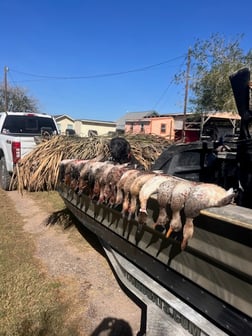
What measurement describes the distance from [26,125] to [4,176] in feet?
6.04

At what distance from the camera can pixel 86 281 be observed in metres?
3.56

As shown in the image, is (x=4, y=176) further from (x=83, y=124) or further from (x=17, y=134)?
(x=83, y=124)

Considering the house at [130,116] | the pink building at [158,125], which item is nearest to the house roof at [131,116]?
the house at [130,116]

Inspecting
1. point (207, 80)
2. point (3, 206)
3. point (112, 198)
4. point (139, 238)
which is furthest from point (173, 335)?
point (207, 80)

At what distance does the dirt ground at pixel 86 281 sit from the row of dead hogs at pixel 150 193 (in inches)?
40.7

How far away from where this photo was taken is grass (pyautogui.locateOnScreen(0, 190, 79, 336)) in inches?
105

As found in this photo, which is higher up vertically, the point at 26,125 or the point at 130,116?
the point at 130,116

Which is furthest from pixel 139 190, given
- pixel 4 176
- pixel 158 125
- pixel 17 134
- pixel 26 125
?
pixel 158 125

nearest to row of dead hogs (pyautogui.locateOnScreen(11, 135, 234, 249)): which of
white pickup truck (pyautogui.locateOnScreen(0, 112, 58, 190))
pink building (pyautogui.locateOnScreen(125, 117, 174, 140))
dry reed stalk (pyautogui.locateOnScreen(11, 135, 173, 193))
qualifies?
dry reed stalk (pyautogui.locateOnScreen(11, 135, 173, 193))

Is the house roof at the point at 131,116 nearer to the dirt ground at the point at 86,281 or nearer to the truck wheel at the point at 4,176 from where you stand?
the truck wheel at the point at 4,176

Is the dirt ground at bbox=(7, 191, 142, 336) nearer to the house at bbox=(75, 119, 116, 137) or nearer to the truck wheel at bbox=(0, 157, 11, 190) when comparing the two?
the truck wheel at bbox=(0, 157, 11, 190)

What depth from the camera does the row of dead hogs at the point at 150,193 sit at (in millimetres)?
1816

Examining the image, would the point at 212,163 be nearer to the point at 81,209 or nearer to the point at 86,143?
the point at 81,209

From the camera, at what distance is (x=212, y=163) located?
3238 mm
